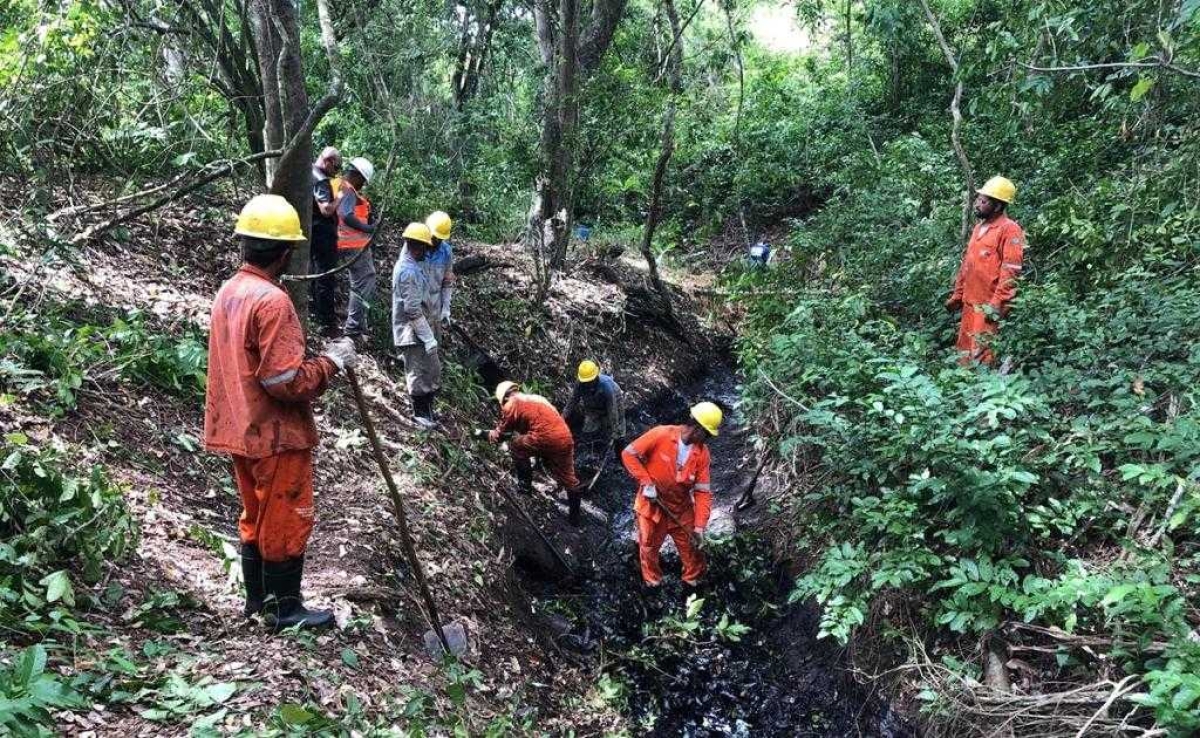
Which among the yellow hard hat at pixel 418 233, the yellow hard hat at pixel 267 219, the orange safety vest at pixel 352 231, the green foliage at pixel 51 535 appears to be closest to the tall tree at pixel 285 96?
the yellow hard hat at pixel 267 219

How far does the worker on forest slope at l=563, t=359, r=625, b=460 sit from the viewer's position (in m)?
8.45

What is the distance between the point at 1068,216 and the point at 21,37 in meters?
9.06

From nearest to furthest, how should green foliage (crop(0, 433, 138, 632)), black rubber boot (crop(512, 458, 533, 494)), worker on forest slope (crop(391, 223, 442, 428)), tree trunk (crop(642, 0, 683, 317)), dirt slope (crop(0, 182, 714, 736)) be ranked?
1. green foliage (crop(0, 433, 138, 632))
2. dirt slope (crop(0, 182, 714, 736))
3. worker on forest slope (crop(391, 223, 442, 428))
4. black rubber boot (crop(512, 458, 533, 494))
5. tree trunk (crop(642, 0, 683, 317))

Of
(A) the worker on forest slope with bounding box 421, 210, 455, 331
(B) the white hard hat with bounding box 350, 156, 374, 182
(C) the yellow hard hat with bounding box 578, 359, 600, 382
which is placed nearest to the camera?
(A) the worker on forest slope with bounding box 421, 210, 455, 331

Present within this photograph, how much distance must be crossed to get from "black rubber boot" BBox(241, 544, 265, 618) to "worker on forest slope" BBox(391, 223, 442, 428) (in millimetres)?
3422

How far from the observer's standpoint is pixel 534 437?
296 inches

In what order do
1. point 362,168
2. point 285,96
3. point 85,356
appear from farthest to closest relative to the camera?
point 362,168, point 85,356, point 285,96

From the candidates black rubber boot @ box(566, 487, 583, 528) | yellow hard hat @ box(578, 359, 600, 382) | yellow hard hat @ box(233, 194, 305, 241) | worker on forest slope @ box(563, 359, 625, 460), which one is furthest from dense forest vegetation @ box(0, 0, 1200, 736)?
black rubber boot @ box(566, 487, 583, 528)

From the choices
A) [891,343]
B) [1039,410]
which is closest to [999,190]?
[891,343]

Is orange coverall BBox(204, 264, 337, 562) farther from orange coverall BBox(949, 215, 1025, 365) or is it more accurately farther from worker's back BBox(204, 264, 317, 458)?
orange coverall BBox(949, 215, 1025, 365)

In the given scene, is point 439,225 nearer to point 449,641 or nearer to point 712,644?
point 449,641

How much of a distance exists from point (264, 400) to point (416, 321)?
3606 millimetres

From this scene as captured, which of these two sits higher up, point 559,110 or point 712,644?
point 559,110

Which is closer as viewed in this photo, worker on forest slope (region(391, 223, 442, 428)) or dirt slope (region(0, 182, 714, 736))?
dirt slope (region(0, 182, 714, 736))
